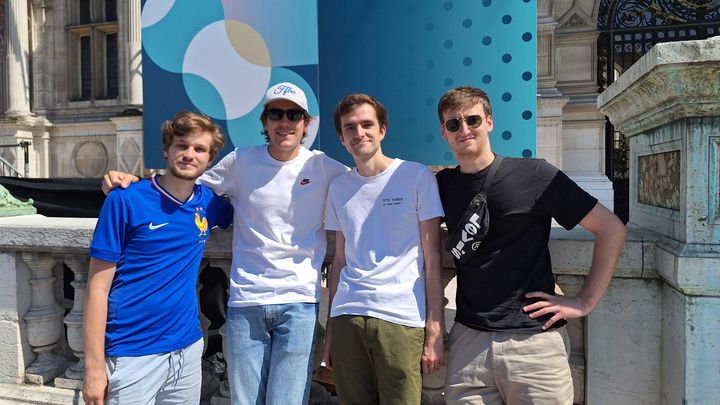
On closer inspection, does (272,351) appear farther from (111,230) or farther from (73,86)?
(73,86)

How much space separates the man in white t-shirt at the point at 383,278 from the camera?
80.0 inches

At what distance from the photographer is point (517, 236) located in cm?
198

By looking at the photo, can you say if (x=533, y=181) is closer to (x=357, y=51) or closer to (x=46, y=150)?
Answer: (x=357, y=51)

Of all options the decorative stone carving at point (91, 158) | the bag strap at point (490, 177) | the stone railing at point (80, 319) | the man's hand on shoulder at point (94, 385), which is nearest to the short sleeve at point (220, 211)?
the stone railing at point (80, 319)

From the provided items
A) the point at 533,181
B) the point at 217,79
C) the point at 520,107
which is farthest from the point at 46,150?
the point at 533,181

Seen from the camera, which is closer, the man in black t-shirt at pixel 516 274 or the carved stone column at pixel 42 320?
the man in black t-shirt at pixel 516 274

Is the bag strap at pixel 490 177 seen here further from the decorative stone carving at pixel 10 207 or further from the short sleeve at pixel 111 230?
the decorative stone carving at pixel 10 207

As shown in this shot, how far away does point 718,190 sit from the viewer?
191 centimetres

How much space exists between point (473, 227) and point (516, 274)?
0.26 metres

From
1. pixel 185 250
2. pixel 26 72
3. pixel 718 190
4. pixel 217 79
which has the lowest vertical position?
pixel 185 250

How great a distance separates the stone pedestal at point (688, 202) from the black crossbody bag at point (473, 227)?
664mm

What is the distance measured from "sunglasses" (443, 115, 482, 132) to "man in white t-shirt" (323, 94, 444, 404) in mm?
225

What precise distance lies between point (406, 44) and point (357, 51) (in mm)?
403

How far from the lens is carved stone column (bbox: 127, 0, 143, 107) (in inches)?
560
